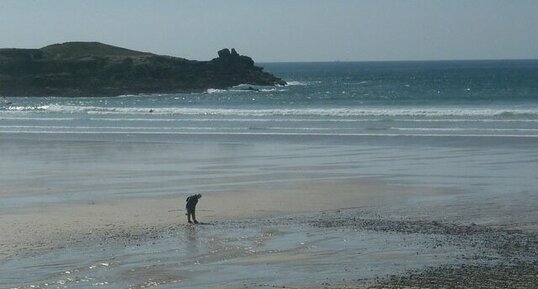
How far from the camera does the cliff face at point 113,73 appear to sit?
87500 millimetres

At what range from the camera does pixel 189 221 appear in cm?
1541

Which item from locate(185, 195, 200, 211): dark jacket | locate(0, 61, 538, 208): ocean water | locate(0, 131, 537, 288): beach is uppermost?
locate(185, 195, 200, 211): dark jacket

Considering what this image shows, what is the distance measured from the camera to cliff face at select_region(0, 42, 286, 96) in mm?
87500

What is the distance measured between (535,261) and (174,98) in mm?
65349

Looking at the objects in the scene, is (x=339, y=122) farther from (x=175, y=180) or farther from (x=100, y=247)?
(x=100, y=247)

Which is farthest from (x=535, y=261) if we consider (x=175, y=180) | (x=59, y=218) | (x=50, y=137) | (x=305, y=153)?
(x=50, y=137)

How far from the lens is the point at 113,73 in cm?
9181

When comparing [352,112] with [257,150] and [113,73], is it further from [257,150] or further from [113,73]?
[113,73]

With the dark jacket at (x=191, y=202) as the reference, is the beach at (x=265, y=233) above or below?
below

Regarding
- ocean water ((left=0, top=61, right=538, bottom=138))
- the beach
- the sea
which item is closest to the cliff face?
ocean water ((left=0, top=61, right=538, bottom=138))

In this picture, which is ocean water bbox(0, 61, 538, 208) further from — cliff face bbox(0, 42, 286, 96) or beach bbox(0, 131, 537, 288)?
cliff face bbox(0, 42, 286, 96)

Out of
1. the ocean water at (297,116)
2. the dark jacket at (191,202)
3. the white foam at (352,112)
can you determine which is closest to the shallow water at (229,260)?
Answer: the dark jacket at (191,202)

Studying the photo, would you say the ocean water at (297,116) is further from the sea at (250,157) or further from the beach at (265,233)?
the beach at (265,233)

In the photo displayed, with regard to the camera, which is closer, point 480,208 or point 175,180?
point 480,208
